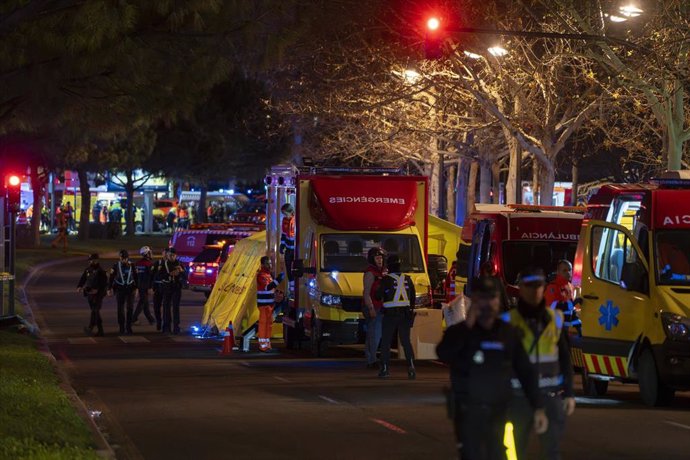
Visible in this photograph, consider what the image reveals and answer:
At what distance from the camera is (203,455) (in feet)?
42.4

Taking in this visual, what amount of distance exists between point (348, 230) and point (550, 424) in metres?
14.1

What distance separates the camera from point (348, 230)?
2372cm

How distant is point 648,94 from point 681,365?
45.3 feet

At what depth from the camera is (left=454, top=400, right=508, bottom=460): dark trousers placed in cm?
898

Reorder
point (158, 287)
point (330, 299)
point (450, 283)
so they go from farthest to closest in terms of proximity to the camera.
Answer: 1. point (158, 287)
2. point (450, 283)
3. point (330, 299)

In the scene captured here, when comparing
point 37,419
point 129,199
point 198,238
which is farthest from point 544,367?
point 129,199

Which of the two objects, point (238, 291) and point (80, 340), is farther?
point (80, 340)

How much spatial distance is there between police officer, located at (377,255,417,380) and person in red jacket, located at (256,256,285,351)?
4927mm

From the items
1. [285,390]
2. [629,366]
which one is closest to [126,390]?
[285,390]

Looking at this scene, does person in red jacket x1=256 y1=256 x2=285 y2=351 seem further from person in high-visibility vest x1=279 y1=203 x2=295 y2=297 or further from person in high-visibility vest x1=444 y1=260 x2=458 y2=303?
person in high-visibility vest x1=444 y1=260 x2=458 y2=303

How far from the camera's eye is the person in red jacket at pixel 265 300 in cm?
2445

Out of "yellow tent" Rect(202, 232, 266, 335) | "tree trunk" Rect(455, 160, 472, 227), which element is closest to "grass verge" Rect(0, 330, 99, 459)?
"yellow tent" Rect(202, 232, 266, 335)

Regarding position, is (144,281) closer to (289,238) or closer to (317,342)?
(289,238)

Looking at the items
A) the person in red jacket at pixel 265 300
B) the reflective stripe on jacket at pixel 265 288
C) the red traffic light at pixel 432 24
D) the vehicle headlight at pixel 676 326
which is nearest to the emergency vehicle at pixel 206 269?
the person in red jacket at pixel 265 300
